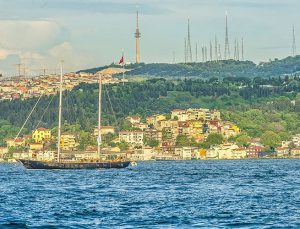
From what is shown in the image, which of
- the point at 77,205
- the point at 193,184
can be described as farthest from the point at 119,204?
the point at 193,184

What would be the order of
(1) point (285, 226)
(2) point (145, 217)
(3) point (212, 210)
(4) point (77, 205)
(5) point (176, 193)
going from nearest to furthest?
(1) point (285, 226)
(2) point (145, 217)
(3) point (212, 210)
(4) point (77, 205)
(5) point (176, 193)

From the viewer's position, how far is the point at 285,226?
58.9m

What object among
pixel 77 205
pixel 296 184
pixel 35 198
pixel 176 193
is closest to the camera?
pixel 77 205

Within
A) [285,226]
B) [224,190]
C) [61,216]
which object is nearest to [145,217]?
[61,216]

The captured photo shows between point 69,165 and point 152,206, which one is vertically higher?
point 69,165

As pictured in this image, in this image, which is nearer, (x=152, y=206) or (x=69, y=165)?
(x=152, y=206)

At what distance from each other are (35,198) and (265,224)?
26.2 meters

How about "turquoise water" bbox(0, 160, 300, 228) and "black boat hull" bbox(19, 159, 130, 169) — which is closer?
"turquoise water" bbox(0, 160, 300, 228)

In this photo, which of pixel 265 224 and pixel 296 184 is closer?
pixel 265 224

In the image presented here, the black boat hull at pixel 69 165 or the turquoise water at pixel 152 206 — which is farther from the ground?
the black boat hull at pixel 69 165

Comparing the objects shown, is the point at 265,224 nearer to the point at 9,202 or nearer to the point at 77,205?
the point at 77,205

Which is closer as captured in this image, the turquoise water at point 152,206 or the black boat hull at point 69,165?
the turquoise water at point 152,206

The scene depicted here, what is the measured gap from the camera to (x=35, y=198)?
268 feet

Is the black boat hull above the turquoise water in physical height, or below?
above
